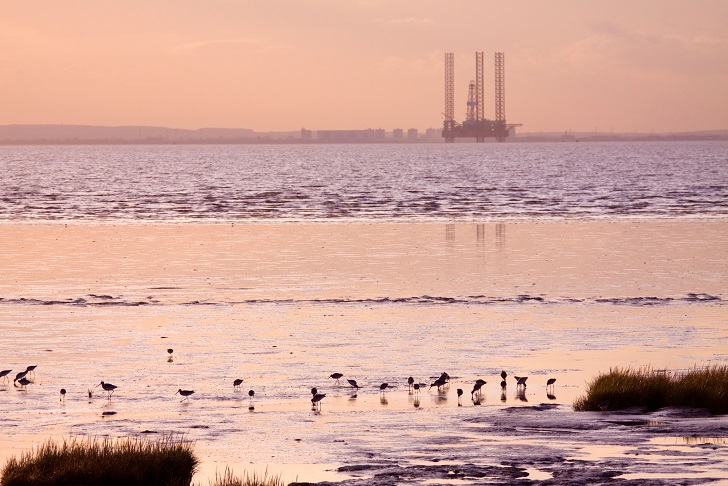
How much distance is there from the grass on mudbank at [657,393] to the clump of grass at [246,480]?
555 cm

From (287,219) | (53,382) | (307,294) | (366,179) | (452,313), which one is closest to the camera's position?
(53,382)

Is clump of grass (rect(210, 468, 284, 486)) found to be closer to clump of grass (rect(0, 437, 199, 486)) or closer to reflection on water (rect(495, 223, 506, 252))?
clump of grass (rect(0, 437, 199, 486))

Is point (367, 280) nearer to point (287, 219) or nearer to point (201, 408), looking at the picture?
point (201, 408)

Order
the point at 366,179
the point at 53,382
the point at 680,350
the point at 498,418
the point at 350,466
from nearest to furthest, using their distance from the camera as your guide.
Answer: the point at 350,466 < the point at 498,418 < the point at 53,382 < the point at 680,350 < the point at 366,179

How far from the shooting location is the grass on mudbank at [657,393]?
15.8 metres

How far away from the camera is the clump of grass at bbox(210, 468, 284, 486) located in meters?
11.3

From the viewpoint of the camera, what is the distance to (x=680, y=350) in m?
20.4

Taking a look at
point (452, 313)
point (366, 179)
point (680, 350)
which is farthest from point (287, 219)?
point (366, 179)

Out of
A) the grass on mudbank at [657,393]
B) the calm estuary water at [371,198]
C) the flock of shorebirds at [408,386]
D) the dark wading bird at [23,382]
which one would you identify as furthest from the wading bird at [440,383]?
the calm estuary water at [371,198]

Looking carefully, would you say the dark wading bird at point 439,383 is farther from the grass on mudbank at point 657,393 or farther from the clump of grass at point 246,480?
the clump of grass at point 246,480

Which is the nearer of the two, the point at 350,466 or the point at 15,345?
the point at 350,466

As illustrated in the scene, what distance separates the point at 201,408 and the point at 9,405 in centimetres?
272

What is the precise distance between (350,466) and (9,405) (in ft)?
20.0

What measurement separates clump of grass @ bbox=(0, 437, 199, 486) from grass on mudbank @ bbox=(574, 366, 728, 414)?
6.08m
